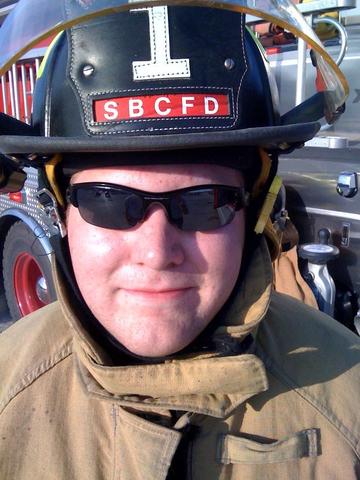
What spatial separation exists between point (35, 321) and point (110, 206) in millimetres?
647

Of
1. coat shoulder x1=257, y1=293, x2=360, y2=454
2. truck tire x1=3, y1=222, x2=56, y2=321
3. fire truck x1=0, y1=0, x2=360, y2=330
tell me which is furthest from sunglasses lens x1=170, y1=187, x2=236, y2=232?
truck tire x1=3, y1=222, x2=56, y2=321

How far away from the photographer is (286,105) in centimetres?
306

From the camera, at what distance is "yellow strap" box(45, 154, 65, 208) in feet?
5.03

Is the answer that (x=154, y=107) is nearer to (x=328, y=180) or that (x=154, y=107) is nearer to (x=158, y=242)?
(x=158, y=242)

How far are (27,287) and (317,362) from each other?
3.46 m

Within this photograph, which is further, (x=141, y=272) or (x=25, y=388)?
(x=25, y=388)

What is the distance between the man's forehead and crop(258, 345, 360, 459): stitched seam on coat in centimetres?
58

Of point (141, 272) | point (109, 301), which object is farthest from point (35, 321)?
point (141, 272)

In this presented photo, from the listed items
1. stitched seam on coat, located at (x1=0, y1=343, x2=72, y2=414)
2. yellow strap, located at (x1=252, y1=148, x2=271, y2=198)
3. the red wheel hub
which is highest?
yellow strap, located at (x1=252, y1=148, x2=271, y2=198)

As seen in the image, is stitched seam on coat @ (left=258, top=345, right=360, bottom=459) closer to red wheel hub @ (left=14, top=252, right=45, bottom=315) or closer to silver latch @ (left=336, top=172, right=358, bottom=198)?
silver latch @ (left=336, top=172, right=358, bottom=198)

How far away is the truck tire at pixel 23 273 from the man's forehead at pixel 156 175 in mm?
2746

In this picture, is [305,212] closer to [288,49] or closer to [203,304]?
[288,49]

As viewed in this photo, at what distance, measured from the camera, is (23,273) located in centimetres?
453

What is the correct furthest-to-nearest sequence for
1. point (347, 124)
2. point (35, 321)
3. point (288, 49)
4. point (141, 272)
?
point (288, 49), point (347, 124), point (35, 321), point (141, 272)
